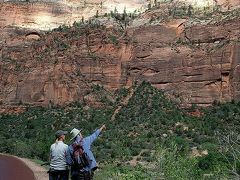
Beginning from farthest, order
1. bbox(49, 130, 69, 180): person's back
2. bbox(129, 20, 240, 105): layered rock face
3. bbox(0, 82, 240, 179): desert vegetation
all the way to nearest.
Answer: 1. bbox(129, 20, 240, 105): layered rock face
2. bbox(0, 82, 240, 179): desert vegetation
3. bbox(49, 130, 69, 180): person's back

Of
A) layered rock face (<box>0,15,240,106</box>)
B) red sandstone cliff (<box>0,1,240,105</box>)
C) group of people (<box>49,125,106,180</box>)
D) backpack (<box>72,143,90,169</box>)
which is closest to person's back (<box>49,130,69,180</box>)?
group of people (<box>49,125,106,180</box>)

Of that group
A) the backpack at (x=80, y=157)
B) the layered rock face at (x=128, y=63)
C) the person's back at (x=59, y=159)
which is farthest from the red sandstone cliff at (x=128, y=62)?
the backpack at (x=80, y=157)

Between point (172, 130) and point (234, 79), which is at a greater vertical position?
point (234, 79)

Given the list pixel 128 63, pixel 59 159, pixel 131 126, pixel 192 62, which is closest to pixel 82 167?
pixel 59 159

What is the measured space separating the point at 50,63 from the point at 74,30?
6.37 m

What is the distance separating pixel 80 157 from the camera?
880 centimetres

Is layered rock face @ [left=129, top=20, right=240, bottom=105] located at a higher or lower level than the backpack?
higher

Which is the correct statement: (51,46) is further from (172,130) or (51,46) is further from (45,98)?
(172,130)

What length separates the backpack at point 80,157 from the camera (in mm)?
8797

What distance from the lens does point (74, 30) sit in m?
65.0

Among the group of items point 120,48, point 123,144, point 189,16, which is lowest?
point 123,144

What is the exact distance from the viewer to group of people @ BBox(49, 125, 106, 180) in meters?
8.82

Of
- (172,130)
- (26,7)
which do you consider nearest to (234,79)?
(172,130)

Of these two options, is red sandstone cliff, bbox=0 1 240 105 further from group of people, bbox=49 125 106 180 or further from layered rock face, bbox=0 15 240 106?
group of people, bbox=49 125 106 180
